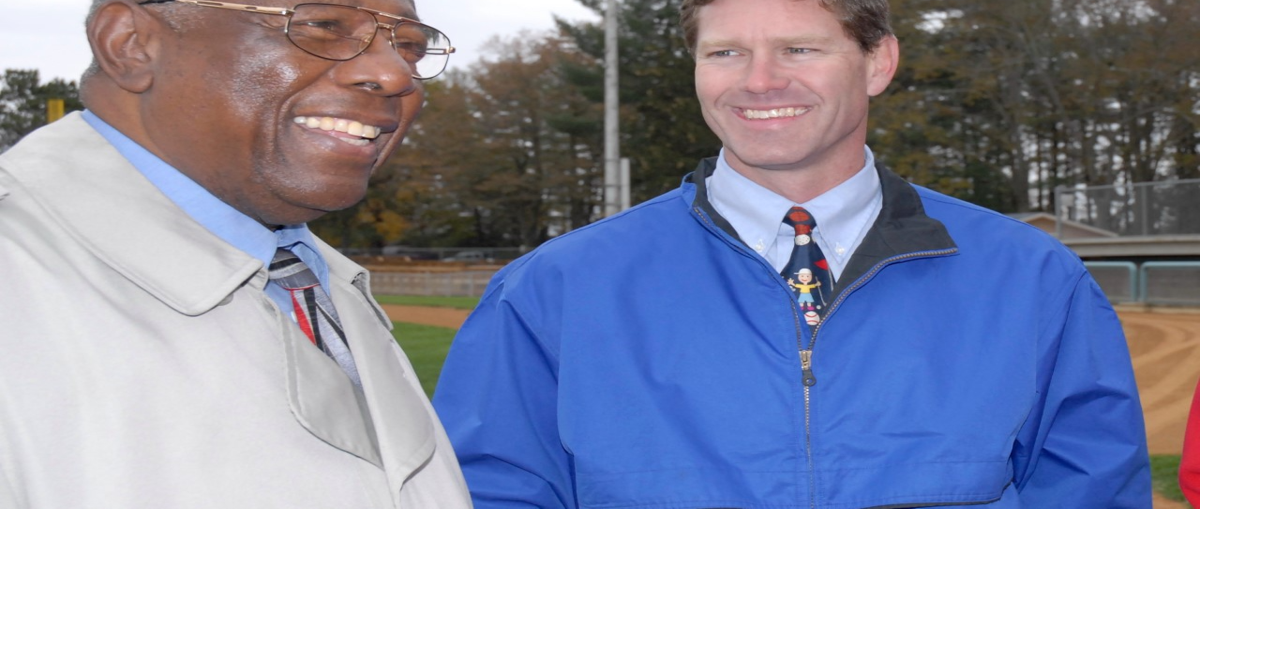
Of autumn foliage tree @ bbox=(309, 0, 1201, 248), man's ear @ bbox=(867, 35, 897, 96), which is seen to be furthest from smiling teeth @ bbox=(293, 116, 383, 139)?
autumn foliage tree @ bbox=(309, 0, 1201, 248)

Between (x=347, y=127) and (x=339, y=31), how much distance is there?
0.10 m

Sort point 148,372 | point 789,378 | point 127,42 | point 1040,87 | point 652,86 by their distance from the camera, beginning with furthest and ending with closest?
point 652,86 < point 1040,87 < point 789,378 < point 127,42 < point 148,372

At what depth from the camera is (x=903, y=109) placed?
60.6 feet

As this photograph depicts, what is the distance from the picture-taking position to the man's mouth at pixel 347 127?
119 centimetres

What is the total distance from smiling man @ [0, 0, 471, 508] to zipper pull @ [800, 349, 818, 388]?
56 cm

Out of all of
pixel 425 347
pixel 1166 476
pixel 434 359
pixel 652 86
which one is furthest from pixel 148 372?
pixel 652 86

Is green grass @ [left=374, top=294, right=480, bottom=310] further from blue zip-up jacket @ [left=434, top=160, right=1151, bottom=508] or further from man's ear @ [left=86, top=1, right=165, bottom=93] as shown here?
man's ear @ [left=86, top=1, right=165, bottom=93]

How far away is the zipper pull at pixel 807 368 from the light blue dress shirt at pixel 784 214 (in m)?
0.17

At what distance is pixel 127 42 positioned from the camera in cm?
113

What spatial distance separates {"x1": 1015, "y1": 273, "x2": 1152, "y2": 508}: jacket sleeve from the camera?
1.72 metres

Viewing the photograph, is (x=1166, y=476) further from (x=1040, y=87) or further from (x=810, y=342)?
(x=1040, y=87)

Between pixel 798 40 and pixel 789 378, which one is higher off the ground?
pixel 798 40

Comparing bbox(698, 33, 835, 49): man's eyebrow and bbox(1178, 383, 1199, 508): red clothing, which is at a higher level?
bbox(698, 33, 835, 49): man's eyebrow
